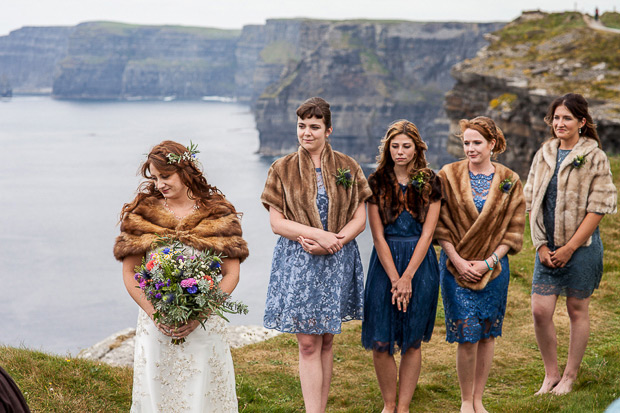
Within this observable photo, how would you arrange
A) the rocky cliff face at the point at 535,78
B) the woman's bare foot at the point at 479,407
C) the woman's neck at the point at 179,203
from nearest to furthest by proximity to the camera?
1. the woman's neck at the point at 179,203
2. the woman's bare foot at the point at 479,407
3. the rocky cliff face at the point at 535,78

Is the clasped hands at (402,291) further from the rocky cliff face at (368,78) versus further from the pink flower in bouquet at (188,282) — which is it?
the rocky cliff face at (368,78)

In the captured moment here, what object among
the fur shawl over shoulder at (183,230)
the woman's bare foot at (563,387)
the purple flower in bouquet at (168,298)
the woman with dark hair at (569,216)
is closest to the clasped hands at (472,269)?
the woman with dark hair at (569,216)

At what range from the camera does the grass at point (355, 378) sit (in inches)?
223

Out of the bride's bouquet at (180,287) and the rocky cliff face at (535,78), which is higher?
the rocky cliff face at (535,78)

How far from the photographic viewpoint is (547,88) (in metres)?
28.2

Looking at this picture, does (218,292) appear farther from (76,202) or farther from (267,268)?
(76,202)

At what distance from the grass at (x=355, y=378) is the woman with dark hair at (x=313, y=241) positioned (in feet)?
4.10

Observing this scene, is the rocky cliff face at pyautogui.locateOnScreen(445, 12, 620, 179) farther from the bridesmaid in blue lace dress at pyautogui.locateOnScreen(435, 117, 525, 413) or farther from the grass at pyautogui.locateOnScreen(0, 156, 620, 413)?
the bridesmaid in blue lace dress at pyautogui.locateOnScreen(435, 117, 525, 413)

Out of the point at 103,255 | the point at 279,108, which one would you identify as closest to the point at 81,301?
the point at 103,255

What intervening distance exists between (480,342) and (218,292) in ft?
8.40

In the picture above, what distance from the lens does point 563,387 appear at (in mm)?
5883

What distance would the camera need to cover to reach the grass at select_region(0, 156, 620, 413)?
5656mm

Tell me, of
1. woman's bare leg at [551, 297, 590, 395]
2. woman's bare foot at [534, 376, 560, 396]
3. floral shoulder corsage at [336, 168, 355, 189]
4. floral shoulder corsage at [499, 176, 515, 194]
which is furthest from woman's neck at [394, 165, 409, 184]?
woman's bare foot at [534, 376, 560, 396]

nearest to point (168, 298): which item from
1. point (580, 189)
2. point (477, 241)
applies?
point (477, 241)
